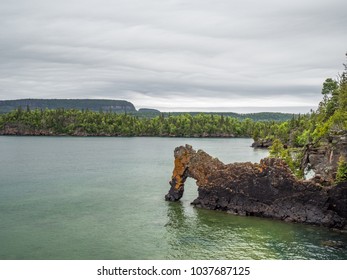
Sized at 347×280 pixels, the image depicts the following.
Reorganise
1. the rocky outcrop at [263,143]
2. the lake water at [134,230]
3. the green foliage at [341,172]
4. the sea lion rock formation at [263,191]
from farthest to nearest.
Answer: the rocky outcrop at [263,143] → the sea lion rock formation at [263,191] → the green foliage at [341,172] → the lake water at [134,230]

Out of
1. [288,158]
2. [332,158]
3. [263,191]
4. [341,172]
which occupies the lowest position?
[263,191]

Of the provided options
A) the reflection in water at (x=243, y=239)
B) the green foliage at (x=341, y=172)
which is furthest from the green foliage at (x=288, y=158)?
the reflection in water at (x=243, y=239)

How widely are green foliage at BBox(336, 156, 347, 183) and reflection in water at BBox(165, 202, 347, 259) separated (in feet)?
16.0

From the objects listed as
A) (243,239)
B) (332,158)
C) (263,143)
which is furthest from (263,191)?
(263,143)

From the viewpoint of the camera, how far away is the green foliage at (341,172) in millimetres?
35331

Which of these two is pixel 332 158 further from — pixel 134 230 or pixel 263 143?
pixel 263 143

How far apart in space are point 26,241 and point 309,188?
25.7 meters

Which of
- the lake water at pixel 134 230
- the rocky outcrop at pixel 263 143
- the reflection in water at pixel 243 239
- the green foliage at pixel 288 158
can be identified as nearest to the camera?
the reflection in water at pixel 243 239

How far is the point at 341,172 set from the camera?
35531 millimetres

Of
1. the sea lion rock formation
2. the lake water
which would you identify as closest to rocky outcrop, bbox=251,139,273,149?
the lake water

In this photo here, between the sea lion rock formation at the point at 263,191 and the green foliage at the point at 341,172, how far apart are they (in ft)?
1.99

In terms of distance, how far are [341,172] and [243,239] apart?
1116 cm

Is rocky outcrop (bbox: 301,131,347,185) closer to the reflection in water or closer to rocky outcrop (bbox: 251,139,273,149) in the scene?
the reflection in water

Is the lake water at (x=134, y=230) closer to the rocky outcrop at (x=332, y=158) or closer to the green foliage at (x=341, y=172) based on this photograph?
the green foliage at (x=341, y=172)
